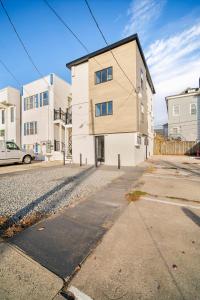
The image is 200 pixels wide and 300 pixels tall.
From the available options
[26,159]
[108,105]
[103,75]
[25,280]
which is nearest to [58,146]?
[26,159]

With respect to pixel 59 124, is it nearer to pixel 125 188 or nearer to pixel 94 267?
pixel 125 188

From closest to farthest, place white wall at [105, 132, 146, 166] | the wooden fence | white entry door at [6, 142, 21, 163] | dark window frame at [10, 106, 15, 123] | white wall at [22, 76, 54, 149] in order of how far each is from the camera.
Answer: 1. white wall at [105, 132, 146, 166]
2. white entry door at [6, 142, 21, 163]
3. white wall at [22, 76, 54, 149]
4. the wooden fence
5. dark window frame at [10, 106, 15, 123]

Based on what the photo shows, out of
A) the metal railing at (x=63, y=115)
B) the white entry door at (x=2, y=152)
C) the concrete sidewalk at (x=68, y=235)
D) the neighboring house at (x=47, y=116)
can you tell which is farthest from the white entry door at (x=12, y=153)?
the concrete sidewalk at (x=68, y=235)

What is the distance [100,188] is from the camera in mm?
6125

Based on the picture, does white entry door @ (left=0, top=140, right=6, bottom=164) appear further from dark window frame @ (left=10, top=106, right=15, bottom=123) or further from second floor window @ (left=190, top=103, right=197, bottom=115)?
second floor window @ (left=190, top=103, right=197, bottom=115)

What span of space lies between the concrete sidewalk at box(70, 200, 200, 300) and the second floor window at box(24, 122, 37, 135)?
1975cm

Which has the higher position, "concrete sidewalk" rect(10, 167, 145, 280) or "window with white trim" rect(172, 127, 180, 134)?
"window with white trim" rect(172, 127, 180, 134)

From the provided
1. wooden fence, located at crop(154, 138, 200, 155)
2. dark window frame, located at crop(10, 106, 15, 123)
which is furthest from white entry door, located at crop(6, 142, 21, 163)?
wooden fence, located at crop(154, 138, 200, 155)

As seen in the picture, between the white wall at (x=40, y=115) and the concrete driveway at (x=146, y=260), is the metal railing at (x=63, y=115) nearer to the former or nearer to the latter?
the white wall at (x=40, y=115)

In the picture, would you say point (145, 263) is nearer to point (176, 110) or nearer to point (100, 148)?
point (100, 148)

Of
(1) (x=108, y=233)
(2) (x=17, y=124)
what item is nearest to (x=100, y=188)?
(1) (x=108, y=233)

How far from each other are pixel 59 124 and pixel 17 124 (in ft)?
25.2

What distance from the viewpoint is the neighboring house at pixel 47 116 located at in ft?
61.3

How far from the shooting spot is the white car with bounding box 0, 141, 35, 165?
1266 cm
